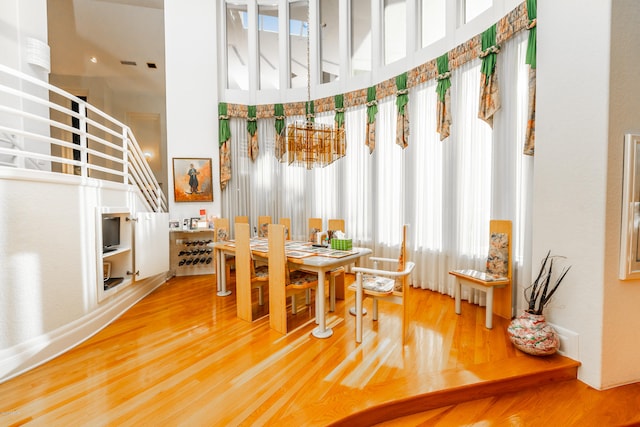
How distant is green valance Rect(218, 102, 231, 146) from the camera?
208 inches

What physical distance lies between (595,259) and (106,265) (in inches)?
193

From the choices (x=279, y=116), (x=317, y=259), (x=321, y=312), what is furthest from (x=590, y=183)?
(x=279, y=116)

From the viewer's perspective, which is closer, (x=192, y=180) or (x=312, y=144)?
(x=312, y=144)

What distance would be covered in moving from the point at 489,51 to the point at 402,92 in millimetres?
1227

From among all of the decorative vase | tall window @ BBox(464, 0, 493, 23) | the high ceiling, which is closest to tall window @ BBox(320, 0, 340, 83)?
tall window @ BBox(464, 0, 493, 23)

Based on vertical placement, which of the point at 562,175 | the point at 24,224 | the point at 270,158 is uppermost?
the point at 270,158

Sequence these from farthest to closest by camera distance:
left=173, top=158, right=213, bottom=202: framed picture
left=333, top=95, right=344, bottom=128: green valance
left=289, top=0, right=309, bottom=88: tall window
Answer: left=289, top=0, right=309, bottom=88: tall window → left=173, top=158, right=213, bottom=202: framed picture → left=333, top=95, right=344, bottom=128: green valance

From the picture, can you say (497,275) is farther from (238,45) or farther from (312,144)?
(238,45)

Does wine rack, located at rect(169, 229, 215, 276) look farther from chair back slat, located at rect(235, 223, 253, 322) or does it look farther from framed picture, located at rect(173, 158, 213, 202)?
chair back slat, located at rect(235, 223, 253, 322)

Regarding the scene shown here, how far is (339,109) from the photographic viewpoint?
16.1 ft

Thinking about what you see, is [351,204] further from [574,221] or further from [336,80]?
[574,221]

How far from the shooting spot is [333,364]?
2.18m

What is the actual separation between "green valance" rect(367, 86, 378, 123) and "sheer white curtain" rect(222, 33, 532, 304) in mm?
120

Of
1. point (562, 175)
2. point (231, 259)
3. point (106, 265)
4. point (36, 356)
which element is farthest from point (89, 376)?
point (562, 175)
